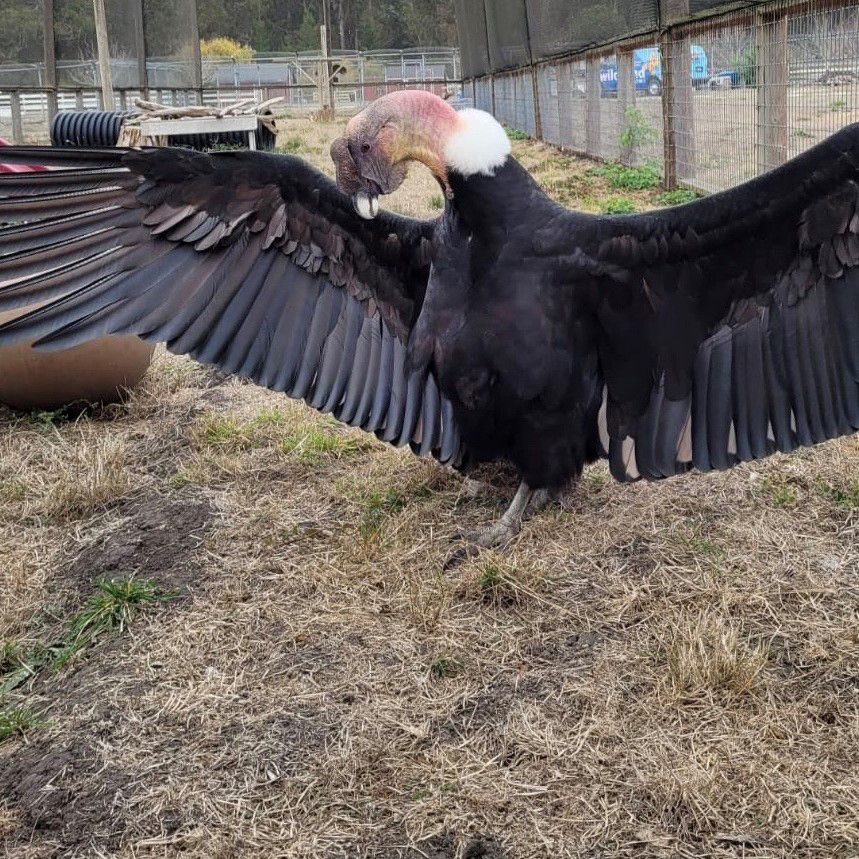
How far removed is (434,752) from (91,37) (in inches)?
761

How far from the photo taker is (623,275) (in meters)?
3.19

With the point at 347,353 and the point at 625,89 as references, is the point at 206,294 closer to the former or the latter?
the point at 347,353

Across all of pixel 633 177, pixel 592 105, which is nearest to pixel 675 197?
pixel 633 177

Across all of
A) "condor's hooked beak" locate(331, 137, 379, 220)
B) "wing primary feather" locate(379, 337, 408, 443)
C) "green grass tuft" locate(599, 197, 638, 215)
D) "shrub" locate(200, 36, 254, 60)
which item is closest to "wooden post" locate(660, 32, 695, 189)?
"green grass tuft" locate(599, 197, 638, 215)

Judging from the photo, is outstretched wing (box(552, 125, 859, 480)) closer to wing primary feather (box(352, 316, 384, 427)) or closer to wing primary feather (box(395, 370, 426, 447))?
wing primary feather (box(395, 370, 426, 447))

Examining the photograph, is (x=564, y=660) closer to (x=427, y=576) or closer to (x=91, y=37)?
(x=427, y=576)

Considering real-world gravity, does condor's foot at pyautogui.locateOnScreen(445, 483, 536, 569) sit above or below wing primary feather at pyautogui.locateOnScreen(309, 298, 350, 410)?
below

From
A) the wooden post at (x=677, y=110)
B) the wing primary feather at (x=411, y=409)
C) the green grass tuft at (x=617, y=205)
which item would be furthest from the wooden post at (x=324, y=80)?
the wing primary feather at (x=411, y=409)

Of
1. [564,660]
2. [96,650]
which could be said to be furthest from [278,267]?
[564,660]

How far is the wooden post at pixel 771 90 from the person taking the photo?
611 cm

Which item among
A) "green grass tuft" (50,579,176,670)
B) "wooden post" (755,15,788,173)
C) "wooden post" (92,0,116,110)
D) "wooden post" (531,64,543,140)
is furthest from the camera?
"wooden post" (531,64,543,140)

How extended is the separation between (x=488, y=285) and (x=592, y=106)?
382 inches

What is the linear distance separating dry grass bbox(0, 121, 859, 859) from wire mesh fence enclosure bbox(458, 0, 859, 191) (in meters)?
2.68

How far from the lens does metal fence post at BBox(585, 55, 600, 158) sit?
11.7 meters
